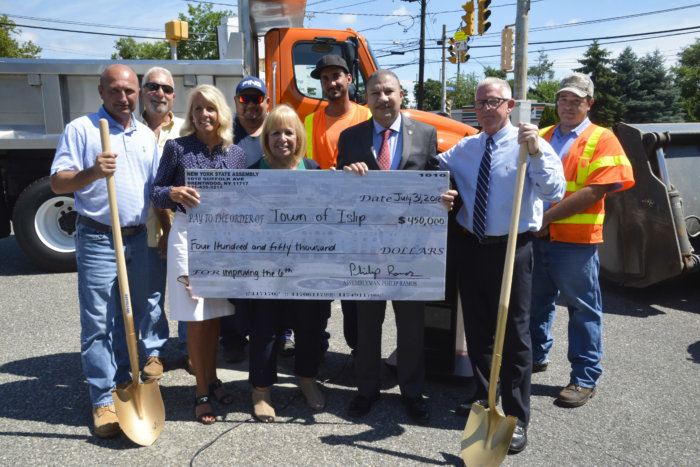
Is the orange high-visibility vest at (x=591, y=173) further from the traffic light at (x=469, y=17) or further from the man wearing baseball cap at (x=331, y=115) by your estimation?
the traffic light at (x=469, y=17)

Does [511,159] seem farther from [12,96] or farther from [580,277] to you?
[12,96]

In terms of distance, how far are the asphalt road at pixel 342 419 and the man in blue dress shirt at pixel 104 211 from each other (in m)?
0.38

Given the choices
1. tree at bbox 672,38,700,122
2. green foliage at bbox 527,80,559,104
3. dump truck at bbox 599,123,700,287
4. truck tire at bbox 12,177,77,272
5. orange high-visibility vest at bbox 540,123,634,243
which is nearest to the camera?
orange high-visibility vest at bbox 540,123,634,243

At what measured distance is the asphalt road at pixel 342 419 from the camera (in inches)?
112

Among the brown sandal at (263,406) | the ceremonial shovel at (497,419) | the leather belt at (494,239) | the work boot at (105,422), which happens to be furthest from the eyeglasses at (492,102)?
the work boot at (105,422)

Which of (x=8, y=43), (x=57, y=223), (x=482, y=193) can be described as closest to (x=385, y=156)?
(x=482, y=193)

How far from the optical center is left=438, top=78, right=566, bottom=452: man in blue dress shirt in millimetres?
2889

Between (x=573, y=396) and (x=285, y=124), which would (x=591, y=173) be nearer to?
(x=573, y=396)

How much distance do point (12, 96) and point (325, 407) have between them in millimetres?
5454

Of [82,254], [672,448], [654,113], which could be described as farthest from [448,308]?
[654,113]

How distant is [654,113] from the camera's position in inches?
1249

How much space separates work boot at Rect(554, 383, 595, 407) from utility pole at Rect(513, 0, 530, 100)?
36.0 ft

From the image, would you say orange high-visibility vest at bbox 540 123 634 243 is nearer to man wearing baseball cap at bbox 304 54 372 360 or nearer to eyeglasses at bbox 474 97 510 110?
eyeglasses at bbox 474 97 510 110

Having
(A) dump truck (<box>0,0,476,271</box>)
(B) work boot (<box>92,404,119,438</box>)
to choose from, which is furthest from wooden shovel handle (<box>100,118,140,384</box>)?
(A) dump truck (<box>0,0,476,271</box>)
